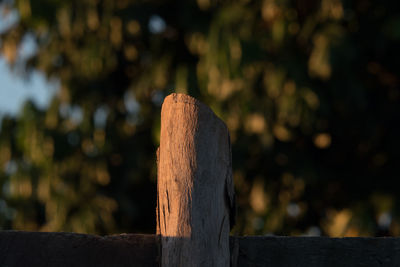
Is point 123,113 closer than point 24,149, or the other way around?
point 24,149

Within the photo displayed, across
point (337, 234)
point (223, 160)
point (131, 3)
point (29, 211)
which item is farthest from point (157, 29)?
point (223, 160)

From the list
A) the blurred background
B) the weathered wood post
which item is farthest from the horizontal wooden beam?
the blurred background

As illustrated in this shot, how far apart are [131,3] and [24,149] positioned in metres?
1.94

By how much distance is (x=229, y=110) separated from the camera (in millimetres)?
6176

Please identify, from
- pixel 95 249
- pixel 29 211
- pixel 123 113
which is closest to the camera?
pixel 95 249

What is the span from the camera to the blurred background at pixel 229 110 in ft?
20.2

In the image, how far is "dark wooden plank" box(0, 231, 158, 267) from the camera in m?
2.01

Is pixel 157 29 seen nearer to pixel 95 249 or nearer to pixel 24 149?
pixel 24 149

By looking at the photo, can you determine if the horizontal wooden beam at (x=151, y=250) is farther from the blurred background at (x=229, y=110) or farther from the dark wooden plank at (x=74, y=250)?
the blurred background at (x=229, y=110)

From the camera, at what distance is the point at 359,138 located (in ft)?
22.3

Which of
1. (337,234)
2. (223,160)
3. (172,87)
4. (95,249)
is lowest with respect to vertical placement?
(337,234)

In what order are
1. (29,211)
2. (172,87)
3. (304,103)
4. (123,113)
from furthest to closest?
(123,113)
(29,211)
(172,87)
(304,103)

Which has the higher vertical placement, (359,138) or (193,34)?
(193,34)

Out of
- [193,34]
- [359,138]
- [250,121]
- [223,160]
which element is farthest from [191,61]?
[223,160]
